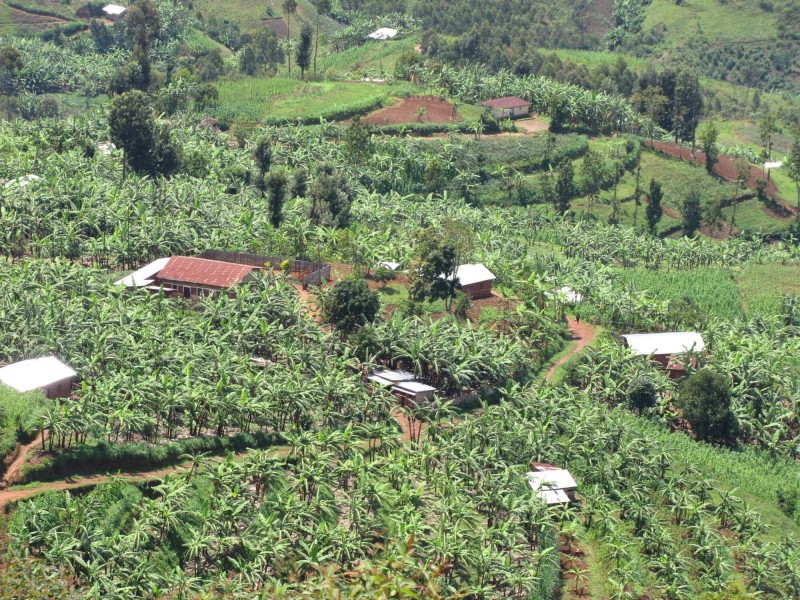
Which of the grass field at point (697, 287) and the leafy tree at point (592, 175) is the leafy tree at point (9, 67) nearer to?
the leafy tree at point (592, 175)

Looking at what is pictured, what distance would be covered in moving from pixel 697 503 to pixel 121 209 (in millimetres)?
44017

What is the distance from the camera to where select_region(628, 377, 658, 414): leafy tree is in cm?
6925

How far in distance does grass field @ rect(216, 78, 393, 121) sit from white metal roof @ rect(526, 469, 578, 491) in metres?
70.2

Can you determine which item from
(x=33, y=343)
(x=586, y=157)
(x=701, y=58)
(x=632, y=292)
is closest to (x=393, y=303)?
(x=632, y=292)

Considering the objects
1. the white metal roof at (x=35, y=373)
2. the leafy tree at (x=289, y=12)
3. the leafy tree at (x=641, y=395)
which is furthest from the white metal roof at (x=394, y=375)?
the leafy tree at (x=289, y=12)

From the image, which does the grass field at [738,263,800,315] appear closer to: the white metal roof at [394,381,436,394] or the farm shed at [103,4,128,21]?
the white metal roof at [394,381,436,394]

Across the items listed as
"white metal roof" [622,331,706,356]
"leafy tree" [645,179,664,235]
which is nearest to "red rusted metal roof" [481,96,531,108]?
"leafy tree" [645,179,664,235]

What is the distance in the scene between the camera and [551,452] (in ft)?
198

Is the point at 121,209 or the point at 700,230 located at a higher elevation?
the point at 121,209

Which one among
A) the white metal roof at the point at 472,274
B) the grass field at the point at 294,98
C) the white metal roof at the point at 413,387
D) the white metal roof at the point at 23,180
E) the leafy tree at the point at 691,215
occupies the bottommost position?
the leafy tree at the point at 691,215

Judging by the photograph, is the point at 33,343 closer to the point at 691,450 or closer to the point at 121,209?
the point at 121,209

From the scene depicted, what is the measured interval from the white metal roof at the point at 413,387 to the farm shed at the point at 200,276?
13.5 metres

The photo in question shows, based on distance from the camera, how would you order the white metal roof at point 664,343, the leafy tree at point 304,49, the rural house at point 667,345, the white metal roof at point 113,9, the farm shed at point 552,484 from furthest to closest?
1. the white metal roof at point 113,9
2. the leafy tree at point 304,49
3. the white metal roof at point 664,343
4. the rural house at point 667,345
5. the farm shed at point 552,484

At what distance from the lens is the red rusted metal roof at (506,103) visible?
127750 mm
